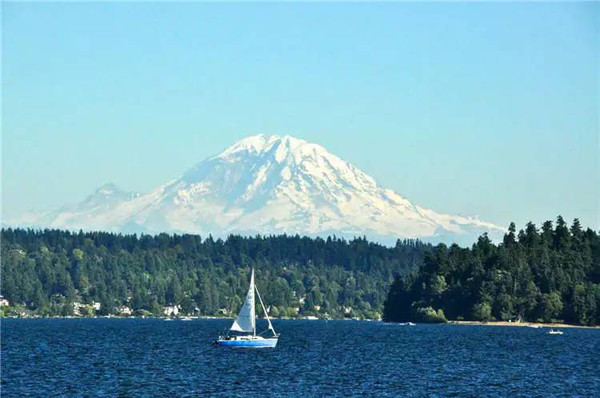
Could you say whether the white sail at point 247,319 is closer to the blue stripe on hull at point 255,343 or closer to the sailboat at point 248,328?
the sailboat at point 248,328

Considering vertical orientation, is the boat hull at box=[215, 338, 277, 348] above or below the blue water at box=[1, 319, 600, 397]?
above

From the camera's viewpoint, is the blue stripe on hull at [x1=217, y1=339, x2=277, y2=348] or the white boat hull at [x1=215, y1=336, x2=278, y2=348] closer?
the white boat hull at [x1=215, y1=336, x2=278, y2=348]

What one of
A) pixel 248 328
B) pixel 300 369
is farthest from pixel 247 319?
pixel 300 369

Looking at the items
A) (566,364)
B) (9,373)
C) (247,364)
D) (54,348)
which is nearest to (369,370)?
(247,364)

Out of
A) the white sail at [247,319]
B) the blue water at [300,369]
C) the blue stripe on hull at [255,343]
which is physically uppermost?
the white sail at [247,319]

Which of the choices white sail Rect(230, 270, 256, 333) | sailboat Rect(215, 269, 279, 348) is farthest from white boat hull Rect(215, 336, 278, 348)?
white sail Rect(230, 270, 256, 333)

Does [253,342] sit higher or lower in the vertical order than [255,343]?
higher

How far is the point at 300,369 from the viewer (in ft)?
443

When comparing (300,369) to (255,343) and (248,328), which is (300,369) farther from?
(248,328)

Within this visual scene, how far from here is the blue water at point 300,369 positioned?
110938mm

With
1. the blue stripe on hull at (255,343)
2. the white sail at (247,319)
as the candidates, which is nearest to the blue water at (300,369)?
the blue stripe on hull at (255,343)

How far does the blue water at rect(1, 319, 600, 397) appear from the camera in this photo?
111 m

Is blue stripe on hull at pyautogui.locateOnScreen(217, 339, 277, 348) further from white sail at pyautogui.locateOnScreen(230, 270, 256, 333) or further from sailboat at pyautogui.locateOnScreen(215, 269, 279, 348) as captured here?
white sail at pyautogui.locateOnScreen(230, 270, 256, 333)

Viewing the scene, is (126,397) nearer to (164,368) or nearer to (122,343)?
(164,368)
